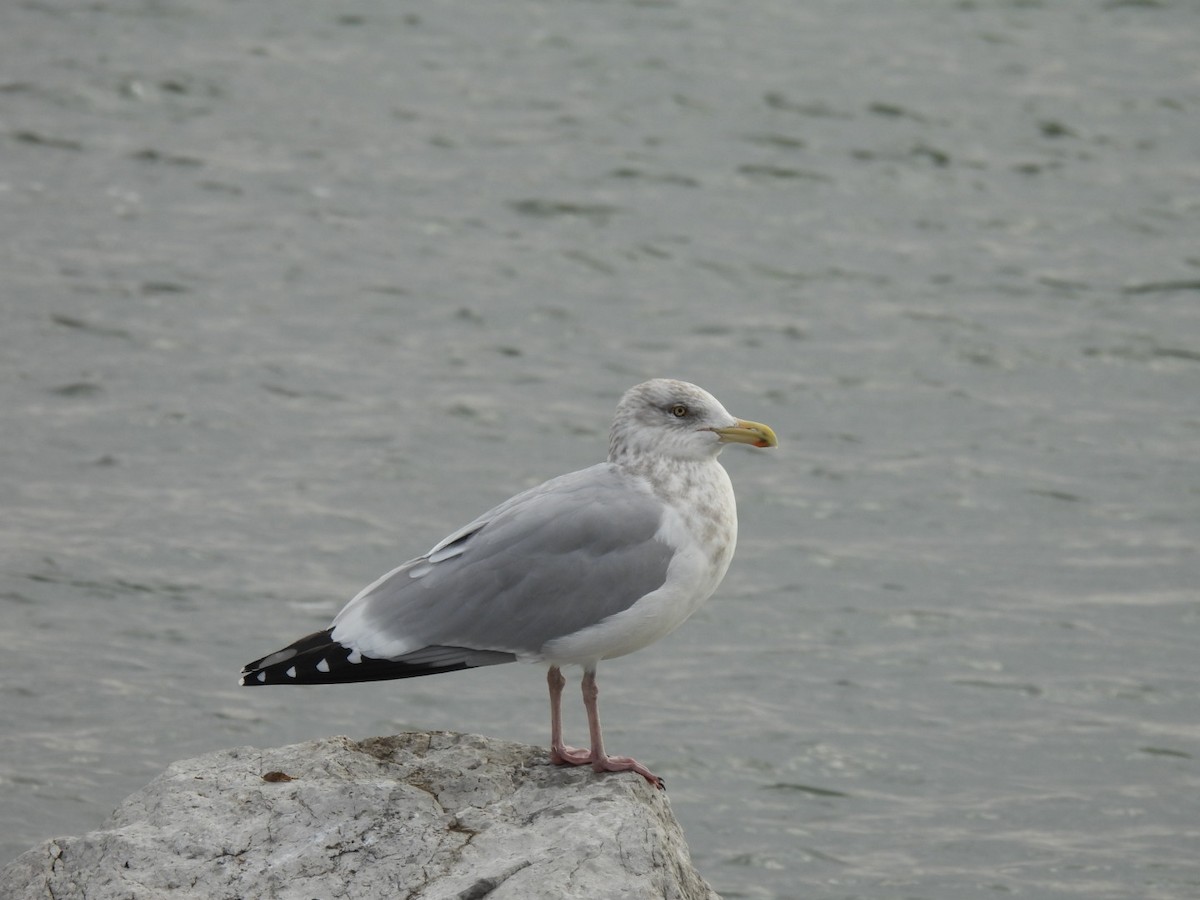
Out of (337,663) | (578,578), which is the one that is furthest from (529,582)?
(337,663)

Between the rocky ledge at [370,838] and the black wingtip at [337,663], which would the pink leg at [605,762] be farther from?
the black wingtip at [337,663]

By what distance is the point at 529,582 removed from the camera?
6.66m

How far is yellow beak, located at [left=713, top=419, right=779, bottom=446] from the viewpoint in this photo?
670 cm

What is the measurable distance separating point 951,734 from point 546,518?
469cm

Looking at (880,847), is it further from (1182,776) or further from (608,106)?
(608,106)

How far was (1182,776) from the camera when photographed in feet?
33.9

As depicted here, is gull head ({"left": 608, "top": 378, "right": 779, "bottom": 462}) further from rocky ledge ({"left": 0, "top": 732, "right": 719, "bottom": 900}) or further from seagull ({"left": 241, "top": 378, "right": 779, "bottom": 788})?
rocky ledge ({"left": 0, "top": 732, "right": 719, "bottom": 900})

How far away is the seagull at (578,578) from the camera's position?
257 inches

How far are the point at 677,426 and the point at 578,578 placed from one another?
66 cm

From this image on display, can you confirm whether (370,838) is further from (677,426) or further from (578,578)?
(677,426)

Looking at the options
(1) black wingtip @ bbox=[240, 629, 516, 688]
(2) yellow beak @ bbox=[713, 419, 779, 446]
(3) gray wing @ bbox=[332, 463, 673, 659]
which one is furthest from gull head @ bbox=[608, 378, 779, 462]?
(1) black wingtip @ bbox=[240, 629, 516, 688]

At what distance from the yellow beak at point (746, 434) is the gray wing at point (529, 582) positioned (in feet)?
1.17

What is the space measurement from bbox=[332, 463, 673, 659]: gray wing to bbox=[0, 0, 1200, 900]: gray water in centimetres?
328

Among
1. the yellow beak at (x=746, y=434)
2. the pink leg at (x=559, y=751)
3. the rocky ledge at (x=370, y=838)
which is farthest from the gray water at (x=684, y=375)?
the yellow beak at (x=746, y=434)
